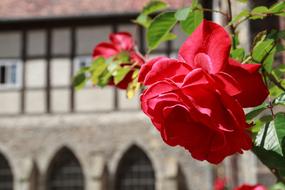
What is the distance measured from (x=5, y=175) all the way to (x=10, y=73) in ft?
8.16

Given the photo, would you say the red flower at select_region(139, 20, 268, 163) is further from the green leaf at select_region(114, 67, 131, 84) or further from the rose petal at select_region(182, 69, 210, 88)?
the green leaf at select_region(114, 67, 131, 84)

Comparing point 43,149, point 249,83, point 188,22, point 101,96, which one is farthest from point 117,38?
point 43,149

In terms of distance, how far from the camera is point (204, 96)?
A: 0.93 m

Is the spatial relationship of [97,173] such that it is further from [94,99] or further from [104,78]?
[104,78]

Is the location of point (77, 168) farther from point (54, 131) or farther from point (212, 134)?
point (212, 134)

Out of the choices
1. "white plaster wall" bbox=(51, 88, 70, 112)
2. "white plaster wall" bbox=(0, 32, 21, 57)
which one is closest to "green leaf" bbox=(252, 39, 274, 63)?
"white plaster wall" bbox=(51, 88, 70, 112)

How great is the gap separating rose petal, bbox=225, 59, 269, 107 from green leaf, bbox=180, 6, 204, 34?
1.81 feet

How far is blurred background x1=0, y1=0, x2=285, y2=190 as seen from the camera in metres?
14.1

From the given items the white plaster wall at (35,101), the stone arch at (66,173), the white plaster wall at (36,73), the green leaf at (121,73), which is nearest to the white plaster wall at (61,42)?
the white plaster wall at (36,73)

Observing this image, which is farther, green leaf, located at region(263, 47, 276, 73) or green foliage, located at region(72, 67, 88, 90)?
green foliage, located at region(72, 67, 88, 90)

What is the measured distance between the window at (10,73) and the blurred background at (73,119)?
0.08ft

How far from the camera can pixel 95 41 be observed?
46.9 feet

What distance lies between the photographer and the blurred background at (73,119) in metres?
14.1

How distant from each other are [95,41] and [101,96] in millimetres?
1309
